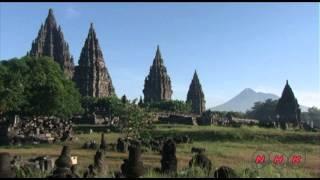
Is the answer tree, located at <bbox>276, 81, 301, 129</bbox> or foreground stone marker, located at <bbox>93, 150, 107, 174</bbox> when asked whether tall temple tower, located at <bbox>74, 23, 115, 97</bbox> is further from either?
foreground stone marker, located at <bbox>93, 150, 107, 174</bbox>

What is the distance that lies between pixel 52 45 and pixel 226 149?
269ft

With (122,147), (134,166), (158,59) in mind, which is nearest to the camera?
(134,166)

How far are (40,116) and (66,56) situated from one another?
169ft

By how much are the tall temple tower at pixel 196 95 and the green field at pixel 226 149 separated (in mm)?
62975

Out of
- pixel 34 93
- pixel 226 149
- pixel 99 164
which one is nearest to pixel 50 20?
pixel 34 93

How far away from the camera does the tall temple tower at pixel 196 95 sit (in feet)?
384

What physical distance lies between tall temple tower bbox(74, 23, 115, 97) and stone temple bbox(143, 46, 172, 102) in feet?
37.4

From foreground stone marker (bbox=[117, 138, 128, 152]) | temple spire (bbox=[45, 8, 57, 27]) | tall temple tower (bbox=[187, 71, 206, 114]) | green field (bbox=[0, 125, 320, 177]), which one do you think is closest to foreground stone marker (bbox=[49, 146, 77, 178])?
green field (bbox=[0, 125, 320, 177])

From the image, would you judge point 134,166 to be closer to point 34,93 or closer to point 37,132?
point 37,132

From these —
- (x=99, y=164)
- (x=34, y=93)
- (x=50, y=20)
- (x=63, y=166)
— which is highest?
(x=50, y=20)

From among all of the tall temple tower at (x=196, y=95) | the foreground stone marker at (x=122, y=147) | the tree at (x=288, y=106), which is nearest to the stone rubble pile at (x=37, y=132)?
the foreground stone marker at (x=122, y=147)

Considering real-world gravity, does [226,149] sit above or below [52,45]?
below

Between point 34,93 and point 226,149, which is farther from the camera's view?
point 34,93

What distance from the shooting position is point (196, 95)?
118 metres
